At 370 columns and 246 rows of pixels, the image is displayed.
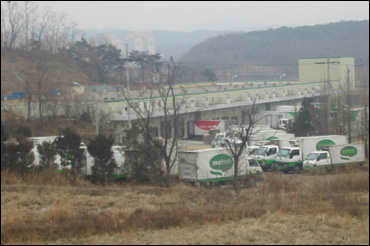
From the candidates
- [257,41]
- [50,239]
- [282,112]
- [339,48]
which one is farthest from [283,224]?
[257,41]

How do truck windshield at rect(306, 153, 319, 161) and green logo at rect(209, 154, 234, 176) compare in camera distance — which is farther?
truck windshield at rect(306, 153, 319, 161)

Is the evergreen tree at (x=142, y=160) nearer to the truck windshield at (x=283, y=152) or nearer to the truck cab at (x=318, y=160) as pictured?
the truck windshield at (x=283, y=152)

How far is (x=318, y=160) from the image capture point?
11469mm

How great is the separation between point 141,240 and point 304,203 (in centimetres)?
264

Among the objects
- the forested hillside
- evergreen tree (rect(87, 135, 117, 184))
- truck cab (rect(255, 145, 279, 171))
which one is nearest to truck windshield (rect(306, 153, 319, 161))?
truck cab (rect(255, 145, 279, 171))

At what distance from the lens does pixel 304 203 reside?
21.6 ft

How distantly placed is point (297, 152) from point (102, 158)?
5237 mm

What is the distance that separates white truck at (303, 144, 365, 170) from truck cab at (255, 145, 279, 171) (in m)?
0.94

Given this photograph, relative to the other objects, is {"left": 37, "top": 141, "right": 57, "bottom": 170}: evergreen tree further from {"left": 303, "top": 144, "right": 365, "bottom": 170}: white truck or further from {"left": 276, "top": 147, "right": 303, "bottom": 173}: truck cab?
{"left": 303, "top": 144, "right": 365, "bottom": 170}: white truck

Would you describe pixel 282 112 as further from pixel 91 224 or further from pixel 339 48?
pixel 91 224

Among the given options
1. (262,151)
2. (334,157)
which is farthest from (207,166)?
(334,157)

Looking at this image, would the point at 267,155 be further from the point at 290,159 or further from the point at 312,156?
the point at 312,156

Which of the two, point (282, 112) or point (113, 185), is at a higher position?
point (282, 112)

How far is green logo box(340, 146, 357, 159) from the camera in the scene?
11613mm
